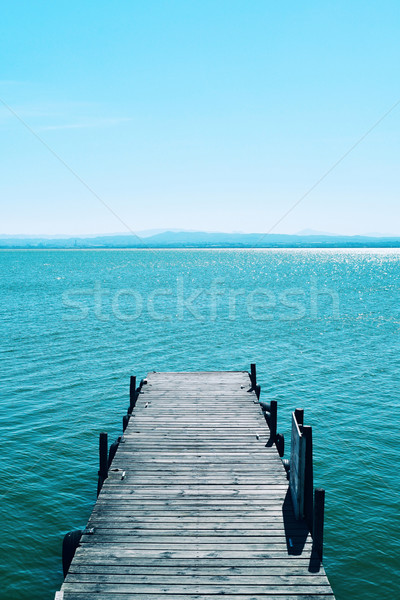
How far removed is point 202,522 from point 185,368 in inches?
774

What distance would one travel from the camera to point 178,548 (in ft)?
27.6

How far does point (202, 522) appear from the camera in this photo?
930 cm

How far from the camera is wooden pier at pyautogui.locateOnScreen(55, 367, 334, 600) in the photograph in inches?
297

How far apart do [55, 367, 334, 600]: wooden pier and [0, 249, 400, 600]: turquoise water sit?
107 inches

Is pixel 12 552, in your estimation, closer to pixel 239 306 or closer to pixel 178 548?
pixel 178 548

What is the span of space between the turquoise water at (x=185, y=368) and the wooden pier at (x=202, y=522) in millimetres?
2729

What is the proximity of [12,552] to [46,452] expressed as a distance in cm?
541

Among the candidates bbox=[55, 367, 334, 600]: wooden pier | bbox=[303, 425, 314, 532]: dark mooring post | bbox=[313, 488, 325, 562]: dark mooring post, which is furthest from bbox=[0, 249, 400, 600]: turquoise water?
bbox=[313, 488, 325, 562]: dark mooring post

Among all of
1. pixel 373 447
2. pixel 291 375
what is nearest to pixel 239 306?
pixel 291 375
